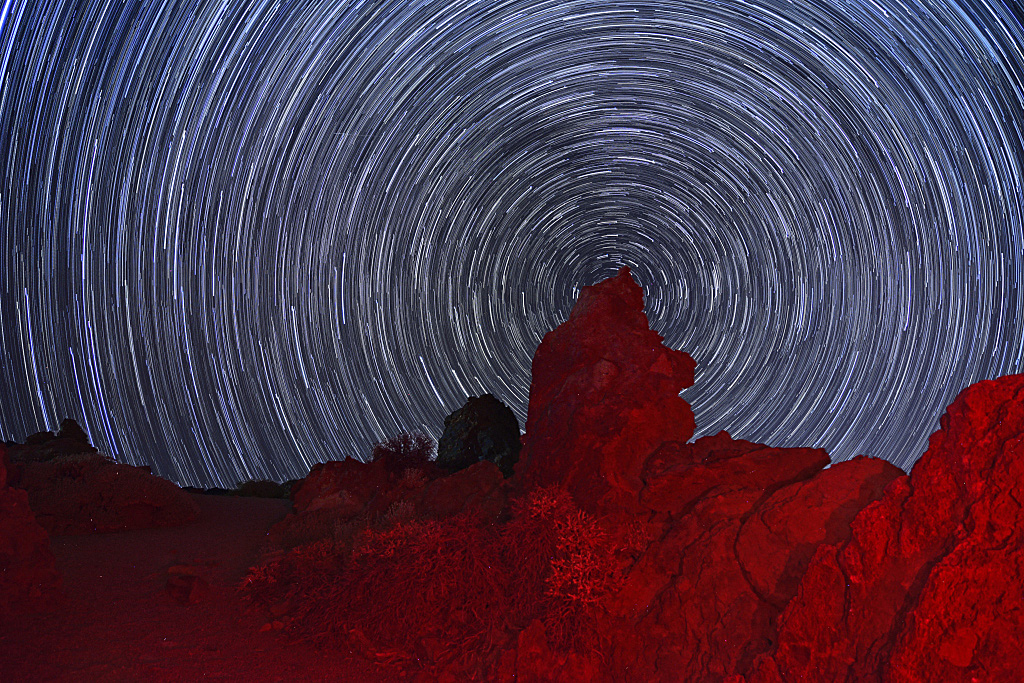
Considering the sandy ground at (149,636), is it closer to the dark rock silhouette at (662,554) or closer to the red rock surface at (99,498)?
the dark rock silhouette at (662,554)

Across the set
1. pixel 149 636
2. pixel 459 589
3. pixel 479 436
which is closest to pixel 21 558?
pixel 149 636

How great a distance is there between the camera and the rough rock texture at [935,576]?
4.53m

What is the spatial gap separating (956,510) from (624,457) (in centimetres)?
436

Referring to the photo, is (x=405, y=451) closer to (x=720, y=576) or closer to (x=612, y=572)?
(x=612, y=572)

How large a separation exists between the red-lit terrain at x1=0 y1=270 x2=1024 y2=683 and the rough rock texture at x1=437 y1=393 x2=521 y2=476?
6808mm

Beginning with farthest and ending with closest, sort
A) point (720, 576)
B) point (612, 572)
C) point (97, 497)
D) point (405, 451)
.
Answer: point (405, 451) < point (97, 497) < point (612, 572) < point (720, 576)

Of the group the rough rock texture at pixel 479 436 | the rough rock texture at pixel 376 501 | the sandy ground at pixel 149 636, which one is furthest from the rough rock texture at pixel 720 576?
the rough rock texture at pixel 479 436

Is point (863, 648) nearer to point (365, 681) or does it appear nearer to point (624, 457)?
point (624, 457)

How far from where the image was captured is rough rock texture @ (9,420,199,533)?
14.0 metres

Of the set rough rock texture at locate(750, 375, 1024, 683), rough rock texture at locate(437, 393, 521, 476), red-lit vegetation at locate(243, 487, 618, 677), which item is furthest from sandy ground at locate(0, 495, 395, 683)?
rough rock texture at locate(437, 393, 521, 476)

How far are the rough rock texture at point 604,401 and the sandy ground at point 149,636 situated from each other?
350cm

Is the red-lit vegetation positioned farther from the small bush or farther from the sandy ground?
the small bush

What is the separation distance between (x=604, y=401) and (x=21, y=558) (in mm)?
8166

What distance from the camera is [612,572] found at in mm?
7406
